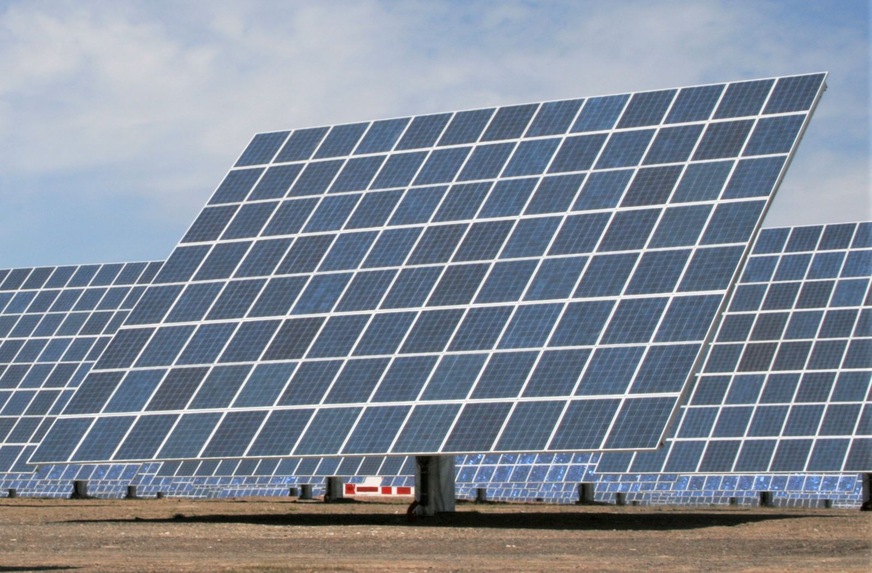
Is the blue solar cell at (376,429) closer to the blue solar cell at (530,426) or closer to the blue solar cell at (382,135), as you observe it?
the blue solar cell at (530,426)

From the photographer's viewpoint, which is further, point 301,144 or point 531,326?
point 301,144

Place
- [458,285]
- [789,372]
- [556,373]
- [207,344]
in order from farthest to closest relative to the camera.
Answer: [789,372] < [207,344] < [458,285] < [556,373]

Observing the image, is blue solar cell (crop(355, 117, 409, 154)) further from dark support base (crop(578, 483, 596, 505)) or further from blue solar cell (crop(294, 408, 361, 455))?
dark support base (crop(578, 483, 596, 505))

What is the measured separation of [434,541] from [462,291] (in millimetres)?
8238

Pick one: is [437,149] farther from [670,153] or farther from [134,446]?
[134,446]

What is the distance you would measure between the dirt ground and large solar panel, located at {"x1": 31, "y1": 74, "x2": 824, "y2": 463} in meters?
1.98

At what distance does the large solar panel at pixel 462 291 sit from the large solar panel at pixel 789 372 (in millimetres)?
11263

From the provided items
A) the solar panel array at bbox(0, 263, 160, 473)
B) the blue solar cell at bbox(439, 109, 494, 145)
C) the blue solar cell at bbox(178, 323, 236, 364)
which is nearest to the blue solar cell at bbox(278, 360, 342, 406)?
the blue solar cell at bbox(178, 323, 236, 364)

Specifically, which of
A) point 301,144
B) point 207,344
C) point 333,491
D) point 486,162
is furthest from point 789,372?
point 207,344

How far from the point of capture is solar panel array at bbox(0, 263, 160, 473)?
49656 millimetres

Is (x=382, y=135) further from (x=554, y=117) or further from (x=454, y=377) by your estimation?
(x=454, y=377)

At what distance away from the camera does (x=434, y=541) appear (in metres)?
Result: 25.4

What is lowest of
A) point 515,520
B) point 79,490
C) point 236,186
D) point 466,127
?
point 79,490

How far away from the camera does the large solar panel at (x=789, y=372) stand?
1615 inches
